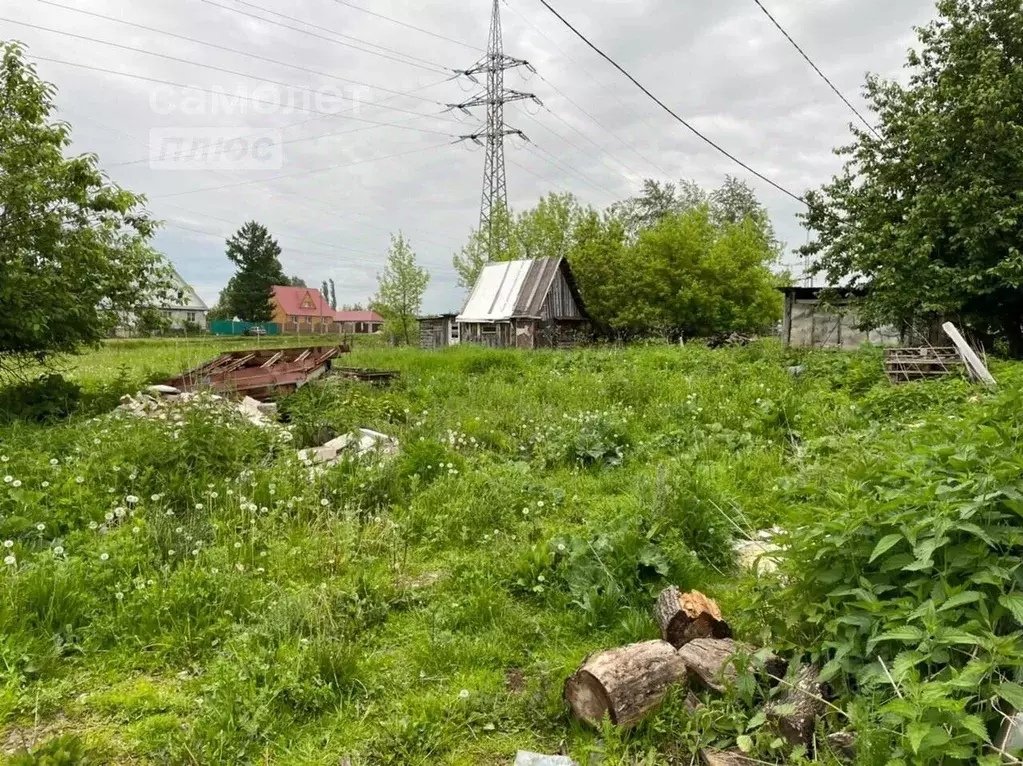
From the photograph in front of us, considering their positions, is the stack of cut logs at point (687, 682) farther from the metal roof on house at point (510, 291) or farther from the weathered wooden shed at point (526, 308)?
the metal roof on house at point (510, 291)

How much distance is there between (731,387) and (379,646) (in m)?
7.85

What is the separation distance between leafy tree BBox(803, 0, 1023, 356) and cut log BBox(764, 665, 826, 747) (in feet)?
39.4

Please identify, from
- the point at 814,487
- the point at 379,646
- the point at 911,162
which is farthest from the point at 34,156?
the point at 911,162

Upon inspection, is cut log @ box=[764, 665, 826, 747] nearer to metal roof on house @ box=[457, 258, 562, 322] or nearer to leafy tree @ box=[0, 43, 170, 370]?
leafy tree @ box=[0, 43, 170, 370]

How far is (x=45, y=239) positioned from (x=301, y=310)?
60408 millimetres

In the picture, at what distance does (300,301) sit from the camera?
6506 centimetres

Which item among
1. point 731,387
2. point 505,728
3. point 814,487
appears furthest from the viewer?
point 731,387

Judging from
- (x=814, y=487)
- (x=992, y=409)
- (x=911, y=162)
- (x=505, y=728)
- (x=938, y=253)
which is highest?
(x=911, y=162)

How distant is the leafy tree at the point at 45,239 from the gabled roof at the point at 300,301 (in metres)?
56.1

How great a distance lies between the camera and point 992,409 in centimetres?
371

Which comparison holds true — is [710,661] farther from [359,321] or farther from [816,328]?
[359,321]

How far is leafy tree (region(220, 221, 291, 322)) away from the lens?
4775 cm

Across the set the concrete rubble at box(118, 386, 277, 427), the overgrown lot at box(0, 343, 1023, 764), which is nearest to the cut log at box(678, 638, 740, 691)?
the overgrown lot at box(0, 343, 1023, 764)

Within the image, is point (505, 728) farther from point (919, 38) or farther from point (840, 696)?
point (919, 38)
